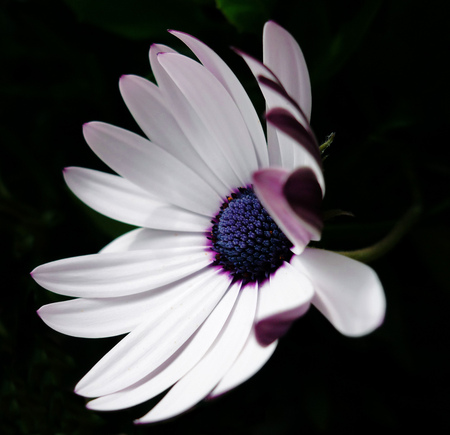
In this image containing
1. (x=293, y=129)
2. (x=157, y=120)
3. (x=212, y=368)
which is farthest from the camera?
(x=157, y=120)

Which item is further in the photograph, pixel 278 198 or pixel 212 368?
pixel 212 368

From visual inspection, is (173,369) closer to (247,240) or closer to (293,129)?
(247,240)

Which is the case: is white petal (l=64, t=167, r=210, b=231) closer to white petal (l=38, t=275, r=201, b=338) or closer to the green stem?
white petal (l=38, t=275, r=201, b=338)

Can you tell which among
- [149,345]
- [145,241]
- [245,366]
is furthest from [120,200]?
[245,366]

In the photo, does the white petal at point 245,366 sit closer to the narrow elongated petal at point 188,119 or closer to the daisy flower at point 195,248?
the daisy flower at point 195,248

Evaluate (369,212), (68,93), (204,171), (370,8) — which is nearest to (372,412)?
(369,212)

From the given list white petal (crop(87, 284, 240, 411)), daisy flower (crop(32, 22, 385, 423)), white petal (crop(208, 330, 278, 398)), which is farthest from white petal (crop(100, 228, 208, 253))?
white petal (crop(208, 330, 278, 398))

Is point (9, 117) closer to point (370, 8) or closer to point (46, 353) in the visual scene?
point (46, 353)
